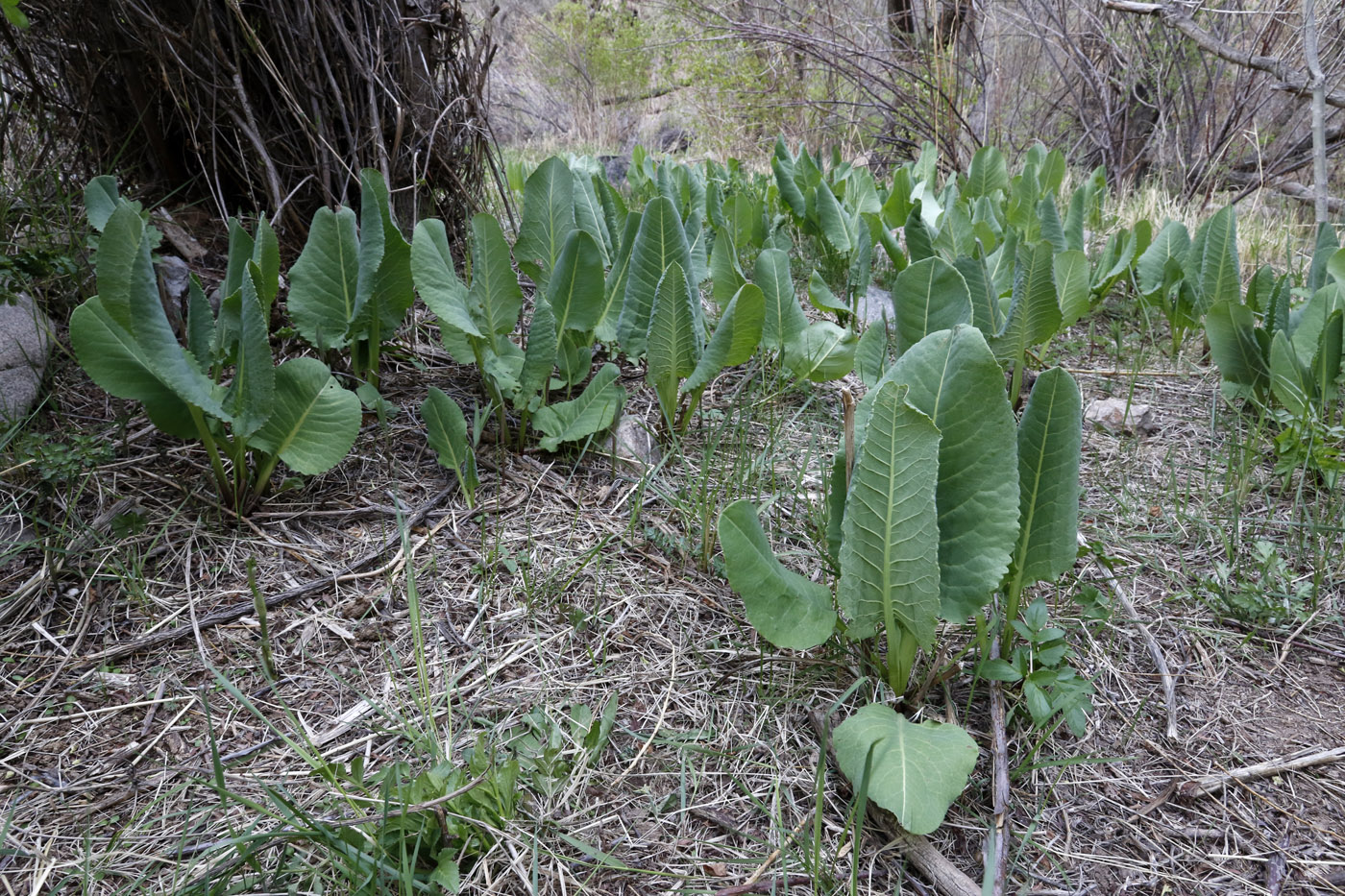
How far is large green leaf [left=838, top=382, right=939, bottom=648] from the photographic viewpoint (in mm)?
1021

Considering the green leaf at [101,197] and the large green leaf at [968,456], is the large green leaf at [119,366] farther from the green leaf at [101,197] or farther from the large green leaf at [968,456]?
the large green leaf at [968,456]

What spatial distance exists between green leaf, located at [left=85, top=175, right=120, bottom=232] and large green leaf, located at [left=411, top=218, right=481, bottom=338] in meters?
0.60

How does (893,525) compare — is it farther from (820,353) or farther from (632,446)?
(820,353)

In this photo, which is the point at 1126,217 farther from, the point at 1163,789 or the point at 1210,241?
the point at 1163,789

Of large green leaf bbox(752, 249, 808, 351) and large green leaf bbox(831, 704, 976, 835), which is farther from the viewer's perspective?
large green leaf bbox(752, 249, 808, 351)

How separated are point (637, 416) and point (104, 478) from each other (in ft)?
3.22

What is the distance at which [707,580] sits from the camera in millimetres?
1430

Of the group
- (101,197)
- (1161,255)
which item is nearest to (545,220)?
(101,197)

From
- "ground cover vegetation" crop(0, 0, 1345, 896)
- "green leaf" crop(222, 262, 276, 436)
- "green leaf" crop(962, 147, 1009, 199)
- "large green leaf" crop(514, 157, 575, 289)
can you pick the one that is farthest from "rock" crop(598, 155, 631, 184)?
"green leaf" crop(222, 262, 276, 436)

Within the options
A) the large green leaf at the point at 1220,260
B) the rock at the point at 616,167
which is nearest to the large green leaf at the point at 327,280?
the large green leaf at the point at 1220,260

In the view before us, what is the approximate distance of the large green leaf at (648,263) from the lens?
5.67 ft

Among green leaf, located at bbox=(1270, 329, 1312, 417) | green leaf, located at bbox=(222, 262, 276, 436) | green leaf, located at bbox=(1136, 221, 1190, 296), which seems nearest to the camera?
green leaf, located at bbox=(222, 262, 276, 436)

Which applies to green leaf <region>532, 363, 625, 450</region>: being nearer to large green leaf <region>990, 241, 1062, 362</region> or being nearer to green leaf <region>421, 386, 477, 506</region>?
green leaf <region>421, 386, 477, 506</region>

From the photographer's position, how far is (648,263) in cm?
178
